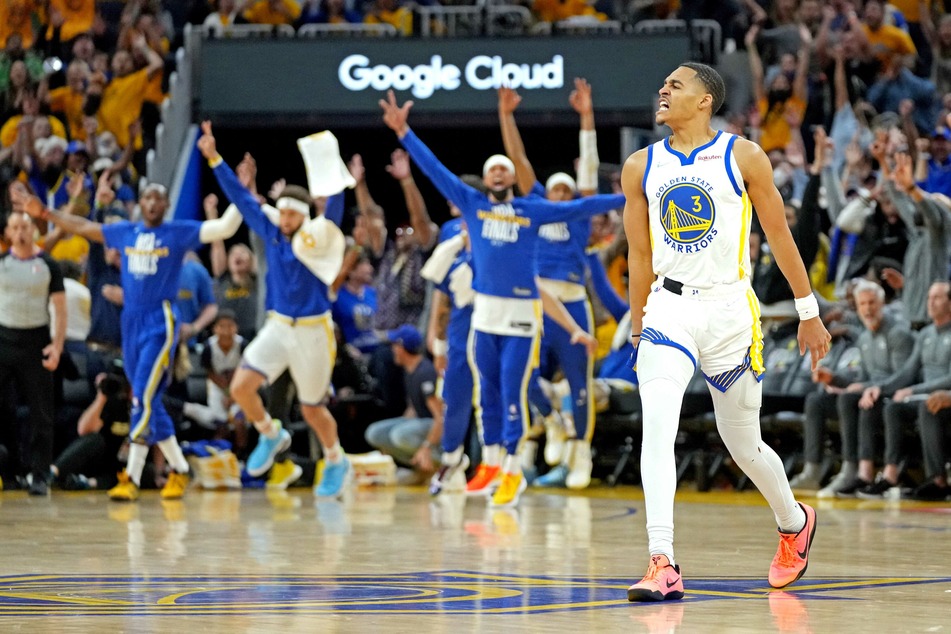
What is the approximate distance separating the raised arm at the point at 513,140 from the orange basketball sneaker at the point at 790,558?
5.36 m

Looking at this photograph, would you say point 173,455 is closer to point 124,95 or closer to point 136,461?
point 136,461

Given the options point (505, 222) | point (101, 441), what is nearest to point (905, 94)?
point (505, 222)

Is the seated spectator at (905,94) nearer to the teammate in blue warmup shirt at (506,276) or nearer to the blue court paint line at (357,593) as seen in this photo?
the teammate in blue warmup shirt at (506,276)

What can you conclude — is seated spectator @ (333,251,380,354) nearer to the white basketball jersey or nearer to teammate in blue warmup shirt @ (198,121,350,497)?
teammate in blue warmup shirt @ (198,121,350,497)

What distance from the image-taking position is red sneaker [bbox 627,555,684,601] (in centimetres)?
542

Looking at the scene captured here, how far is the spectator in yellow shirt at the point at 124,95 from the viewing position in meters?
19.3

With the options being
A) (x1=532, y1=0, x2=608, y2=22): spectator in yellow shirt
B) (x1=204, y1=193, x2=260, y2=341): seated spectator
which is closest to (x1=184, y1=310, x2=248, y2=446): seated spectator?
(x1=204, y1=193, x2=260, y2=341): seated spectator

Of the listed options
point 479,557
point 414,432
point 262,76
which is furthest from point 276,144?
point 479,557

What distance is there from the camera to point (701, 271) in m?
5.84

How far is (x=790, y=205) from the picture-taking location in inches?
526

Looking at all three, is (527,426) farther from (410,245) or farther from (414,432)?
(410,245)

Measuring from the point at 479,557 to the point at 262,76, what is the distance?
13283 millimetres

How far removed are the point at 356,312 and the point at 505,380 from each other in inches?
180

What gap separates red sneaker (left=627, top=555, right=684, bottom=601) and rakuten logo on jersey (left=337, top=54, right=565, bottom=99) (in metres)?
13.9
